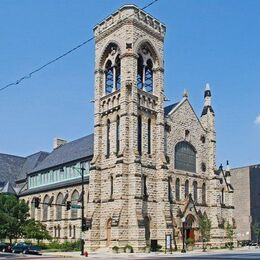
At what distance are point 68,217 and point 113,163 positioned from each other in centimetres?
1602

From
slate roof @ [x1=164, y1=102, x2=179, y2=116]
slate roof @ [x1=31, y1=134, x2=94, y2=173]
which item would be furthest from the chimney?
slate roof @ [x1=164, y1=102, x2=179, y2=116]

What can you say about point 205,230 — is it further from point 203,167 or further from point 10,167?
point 10,167

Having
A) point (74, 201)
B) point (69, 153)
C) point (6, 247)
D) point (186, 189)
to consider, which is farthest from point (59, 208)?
point (186, 189)

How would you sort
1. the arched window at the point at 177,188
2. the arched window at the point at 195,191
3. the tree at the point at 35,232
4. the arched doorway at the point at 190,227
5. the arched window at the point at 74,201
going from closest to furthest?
the arched window at the point at 177,188 → the arched doorway at the point at 190,227 → the arched window at the point at 195,191 → the tree at the point at 35,232 → the arched window at the point at 74,201

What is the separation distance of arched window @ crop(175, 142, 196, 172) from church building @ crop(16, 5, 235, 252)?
13 centimetres

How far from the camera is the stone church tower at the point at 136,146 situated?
54.6m

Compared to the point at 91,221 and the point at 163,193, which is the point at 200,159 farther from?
the point at 91,221

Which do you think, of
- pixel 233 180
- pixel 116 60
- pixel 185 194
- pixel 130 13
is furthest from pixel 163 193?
pixel 233 180

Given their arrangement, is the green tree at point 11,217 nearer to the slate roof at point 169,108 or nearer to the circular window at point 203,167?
the slate roof at point 169,108

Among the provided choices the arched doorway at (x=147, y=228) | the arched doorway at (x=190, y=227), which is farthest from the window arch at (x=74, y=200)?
the arched doorway at (x=190, y=227)

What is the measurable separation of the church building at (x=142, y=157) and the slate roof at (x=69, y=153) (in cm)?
138

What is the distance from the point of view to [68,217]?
6900cm

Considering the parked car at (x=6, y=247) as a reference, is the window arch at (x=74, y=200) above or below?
above

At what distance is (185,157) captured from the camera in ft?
211
